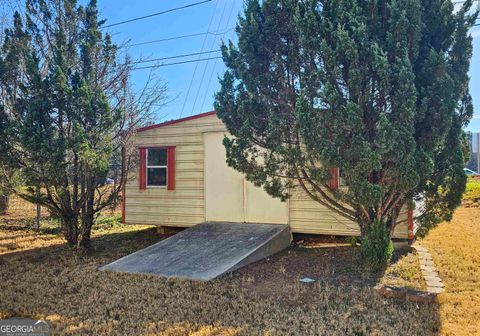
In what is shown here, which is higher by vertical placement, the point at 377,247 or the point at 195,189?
the point at 195,189

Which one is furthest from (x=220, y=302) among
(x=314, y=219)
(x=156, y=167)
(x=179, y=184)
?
(x=156, y=167)

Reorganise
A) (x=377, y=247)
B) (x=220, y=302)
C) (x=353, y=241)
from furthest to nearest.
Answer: (x=353, y=241) → (x=377, y=247) → (x=220, y=302)

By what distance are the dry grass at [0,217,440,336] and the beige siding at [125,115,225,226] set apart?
6.92 feet

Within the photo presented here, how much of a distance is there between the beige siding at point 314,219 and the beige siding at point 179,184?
6.47ft

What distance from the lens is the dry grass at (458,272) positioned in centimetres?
370

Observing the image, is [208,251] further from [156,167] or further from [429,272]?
[429,272]

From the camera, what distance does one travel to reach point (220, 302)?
14.0ft

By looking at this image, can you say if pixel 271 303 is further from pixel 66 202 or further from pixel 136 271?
pixel 66 202

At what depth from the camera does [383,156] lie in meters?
4.66

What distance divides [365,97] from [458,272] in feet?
9.14

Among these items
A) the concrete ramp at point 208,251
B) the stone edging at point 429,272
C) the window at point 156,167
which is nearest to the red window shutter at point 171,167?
the window at point 156,167

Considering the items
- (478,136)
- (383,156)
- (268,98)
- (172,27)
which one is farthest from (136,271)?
(478,136)

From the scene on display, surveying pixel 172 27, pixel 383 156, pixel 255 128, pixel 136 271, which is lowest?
pixel 136 271

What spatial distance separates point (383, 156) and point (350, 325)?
203cm
